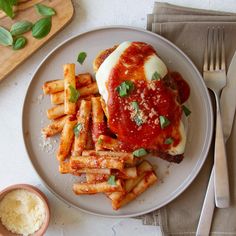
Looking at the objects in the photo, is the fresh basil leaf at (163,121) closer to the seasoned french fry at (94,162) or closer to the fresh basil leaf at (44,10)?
the seasoned french fry at (94,162)

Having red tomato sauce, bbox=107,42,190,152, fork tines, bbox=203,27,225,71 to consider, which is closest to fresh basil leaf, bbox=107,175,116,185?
red tomato sauce, bbox=107,42,190,152

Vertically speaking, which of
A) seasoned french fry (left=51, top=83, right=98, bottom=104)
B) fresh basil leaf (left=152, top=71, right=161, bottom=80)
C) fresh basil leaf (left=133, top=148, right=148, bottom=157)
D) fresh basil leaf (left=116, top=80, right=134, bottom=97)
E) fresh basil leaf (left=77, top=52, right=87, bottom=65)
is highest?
fresh basil leaf (left=152, top=71, right=161, bottom=80)

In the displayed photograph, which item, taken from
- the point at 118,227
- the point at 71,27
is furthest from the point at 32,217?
the point at 71,27

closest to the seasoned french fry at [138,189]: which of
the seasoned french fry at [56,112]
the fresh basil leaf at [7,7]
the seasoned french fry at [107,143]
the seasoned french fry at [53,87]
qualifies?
the seasoned french fry at [107,143]

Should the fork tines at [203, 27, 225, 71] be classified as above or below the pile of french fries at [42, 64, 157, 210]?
above

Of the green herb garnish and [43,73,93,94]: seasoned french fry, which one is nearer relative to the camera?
the green herb garnish

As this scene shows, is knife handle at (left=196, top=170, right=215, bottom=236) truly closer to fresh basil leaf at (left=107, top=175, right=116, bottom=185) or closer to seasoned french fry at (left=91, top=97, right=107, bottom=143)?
fresh basil leaf at (left=107, top=175, right=116, bottom=185)
